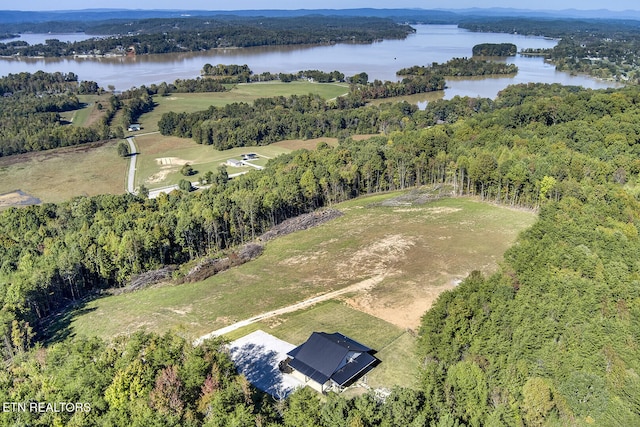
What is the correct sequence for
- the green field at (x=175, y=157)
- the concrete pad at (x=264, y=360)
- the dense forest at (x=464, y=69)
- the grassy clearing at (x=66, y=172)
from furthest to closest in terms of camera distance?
the dense forest at (x=464, y=69)
the green field at (x=175, y=157)
the grassy clearing at (x=66, y=172)
the concrete pad at (x=264, y=360)

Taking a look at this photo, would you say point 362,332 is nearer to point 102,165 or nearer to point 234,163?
point 234,163

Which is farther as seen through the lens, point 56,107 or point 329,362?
point 56,107

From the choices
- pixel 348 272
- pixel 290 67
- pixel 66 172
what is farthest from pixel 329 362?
pixel 290 67

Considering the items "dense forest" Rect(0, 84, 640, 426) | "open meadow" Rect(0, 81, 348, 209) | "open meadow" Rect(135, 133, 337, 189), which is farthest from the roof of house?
"open meadow" Rect(0, 81, 348, 209)

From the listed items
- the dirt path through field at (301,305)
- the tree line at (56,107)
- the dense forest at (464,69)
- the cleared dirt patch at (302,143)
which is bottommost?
the dirt path through field at (301,305)

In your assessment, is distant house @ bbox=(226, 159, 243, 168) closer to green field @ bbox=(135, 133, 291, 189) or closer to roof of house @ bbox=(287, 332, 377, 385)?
green field @ bbox=(135, 133, 291, 189)

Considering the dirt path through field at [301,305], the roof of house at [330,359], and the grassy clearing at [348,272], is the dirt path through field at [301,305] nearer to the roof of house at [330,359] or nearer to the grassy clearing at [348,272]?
the grassy clearing at [348,272]

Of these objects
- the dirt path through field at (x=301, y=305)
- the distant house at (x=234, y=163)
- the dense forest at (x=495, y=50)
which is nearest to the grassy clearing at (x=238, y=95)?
the distant house at (x=234, y=163)
